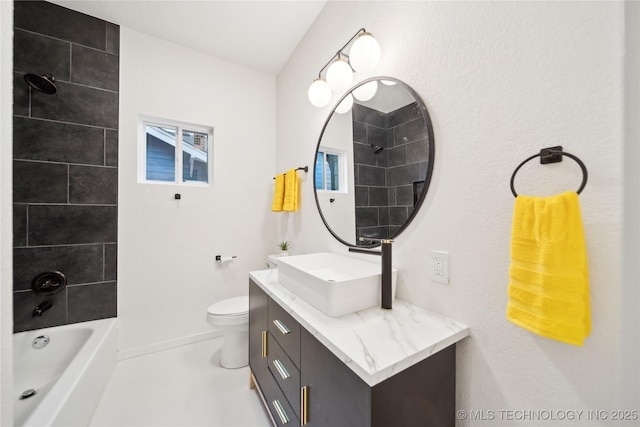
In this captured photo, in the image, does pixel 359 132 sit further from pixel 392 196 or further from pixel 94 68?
pixel 94 68

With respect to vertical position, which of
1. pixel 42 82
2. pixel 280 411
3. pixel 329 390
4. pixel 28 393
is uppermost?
pixel 42 82

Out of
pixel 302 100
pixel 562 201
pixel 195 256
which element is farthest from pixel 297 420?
pixel 302 100

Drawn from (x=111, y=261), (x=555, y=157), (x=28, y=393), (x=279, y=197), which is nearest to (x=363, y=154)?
(x=555, y=157)

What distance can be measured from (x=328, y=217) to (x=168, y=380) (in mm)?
1681

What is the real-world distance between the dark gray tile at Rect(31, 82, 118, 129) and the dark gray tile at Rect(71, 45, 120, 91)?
0.06 metres

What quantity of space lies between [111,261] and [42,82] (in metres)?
1.36

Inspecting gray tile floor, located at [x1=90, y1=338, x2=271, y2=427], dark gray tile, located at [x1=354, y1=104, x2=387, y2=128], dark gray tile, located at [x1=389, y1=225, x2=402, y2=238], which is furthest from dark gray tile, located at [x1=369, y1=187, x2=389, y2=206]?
gray tile floor, located at [x1=90, y1=338, x2=271, y2=427]

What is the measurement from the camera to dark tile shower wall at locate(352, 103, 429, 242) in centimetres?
111

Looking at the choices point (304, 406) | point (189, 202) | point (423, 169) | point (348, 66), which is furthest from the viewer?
point (189, 202)

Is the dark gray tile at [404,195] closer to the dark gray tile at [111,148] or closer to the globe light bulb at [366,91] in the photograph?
the globe light bulb at [366,91]

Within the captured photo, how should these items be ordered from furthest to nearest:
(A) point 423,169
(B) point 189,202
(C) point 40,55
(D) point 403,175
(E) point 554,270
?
(B) point 189,202 < (C) point 40,55 < (D) point 403,175 < (A) point 423,169 < (E) point 554,270

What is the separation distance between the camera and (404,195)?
1163mm

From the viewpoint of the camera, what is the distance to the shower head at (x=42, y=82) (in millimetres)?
1589

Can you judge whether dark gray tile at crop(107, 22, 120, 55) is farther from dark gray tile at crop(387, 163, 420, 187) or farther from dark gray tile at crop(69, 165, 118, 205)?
dark gray tile at crop(387, 163, 420, 187)
